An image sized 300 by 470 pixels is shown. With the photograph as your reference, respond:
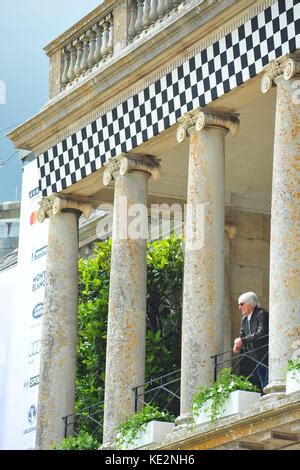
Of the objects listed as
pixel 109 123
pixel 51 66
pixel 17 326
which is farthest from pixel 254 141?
pixel 17 326

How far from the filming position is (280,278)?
805 inches

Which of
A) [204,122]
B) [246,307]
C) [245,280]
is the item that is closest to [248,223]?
[245,280]

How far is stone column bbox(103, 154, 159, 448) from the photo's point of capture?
77.8 ft

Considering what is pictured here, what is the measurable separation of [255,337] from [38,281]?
23.5ft

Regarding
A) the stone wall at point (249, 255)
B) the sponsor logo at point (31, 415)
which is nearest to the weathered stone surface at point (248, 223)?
the stone wall at point (249, 255)

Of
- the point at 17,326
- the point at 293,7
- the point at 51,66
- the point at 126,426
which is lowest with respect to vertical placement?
the point at 126,426

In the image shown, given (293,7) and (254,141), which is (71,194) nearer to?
(254,141)

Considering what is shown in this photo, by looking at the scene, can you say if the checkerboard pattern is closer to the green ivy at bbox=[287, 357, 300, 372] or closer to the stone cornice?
the stone cornice

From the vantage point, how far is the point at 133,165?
80.5 feet

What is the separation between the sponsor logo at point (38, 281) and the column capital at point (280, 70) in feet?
25.0

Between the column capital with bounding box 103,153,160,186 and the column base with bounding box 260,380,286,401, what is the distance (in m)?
5.42

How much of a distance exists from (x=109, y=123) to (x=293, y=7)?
499 cm

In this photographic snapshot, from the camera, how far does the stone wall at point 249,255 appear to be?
90.3 feet

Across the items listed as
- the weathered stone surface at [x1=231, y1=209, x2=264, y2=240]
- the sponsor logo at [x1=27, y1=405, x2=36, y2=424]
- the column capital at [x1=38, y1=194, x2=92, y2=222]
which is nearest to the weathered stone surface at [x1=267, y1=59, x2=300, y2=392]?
the column capital at [x1=38, y1=194, x2=92, y2=222]
